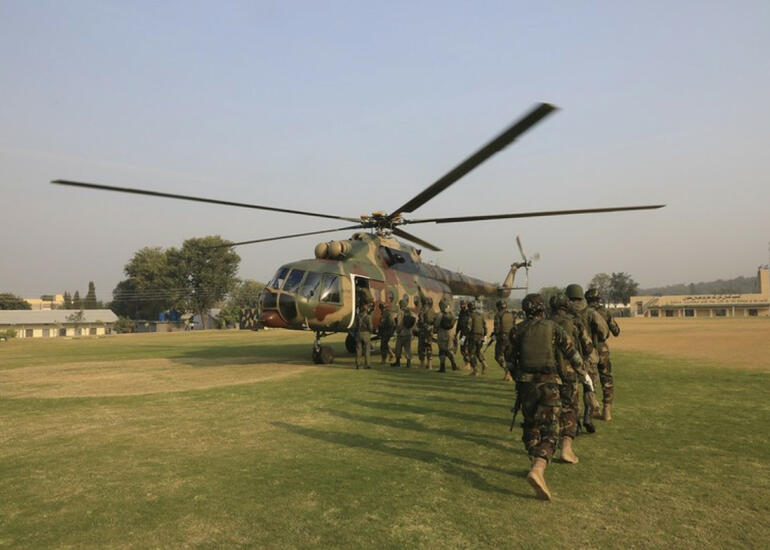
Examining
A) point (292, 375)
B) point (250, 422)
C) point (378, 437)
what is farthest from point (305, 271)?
point (378, 437)

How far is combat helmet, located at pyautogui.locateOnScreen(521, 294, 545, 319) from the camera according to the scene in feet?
Answer: 17.3

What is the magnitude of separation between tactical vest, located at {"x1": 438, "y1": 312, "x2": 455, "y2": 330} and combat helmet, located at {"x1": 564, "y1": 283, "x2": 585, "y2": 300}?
5.19 metres

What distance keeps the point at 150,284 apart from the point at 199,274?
7.86m

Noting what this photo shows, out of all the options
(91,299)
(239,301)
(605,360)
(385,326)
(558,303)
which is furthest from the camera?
(91,299)

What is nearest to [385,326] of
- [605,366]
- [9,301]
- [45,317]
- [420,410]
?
[420,410]

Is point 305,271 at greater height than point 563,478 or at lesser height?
greater

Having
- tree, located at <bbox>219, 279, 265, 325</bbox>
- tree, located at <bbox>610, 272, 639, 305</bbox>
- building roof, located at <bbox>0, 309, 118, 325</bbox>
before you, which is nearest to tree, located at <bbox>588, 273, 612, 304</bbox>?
tree, located at <bbox>610, 272, 639, 305</bbox>

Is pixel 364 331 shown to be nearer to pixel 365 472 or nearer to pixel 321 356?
pixel 321 356

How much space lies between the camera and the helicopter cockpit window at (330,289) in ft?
42.7

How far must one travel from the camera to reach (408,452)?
5695 mm

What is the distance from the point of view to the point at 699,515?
3.91m

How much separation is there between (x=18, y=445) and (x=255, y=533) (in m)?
4.39

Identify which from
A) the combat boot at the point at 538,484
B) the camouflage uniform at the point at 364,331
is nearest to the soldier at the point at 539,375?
the combat boot at the point at 538,484

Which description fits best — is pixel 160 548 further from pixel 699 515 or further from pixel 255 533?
pixel 699 515
